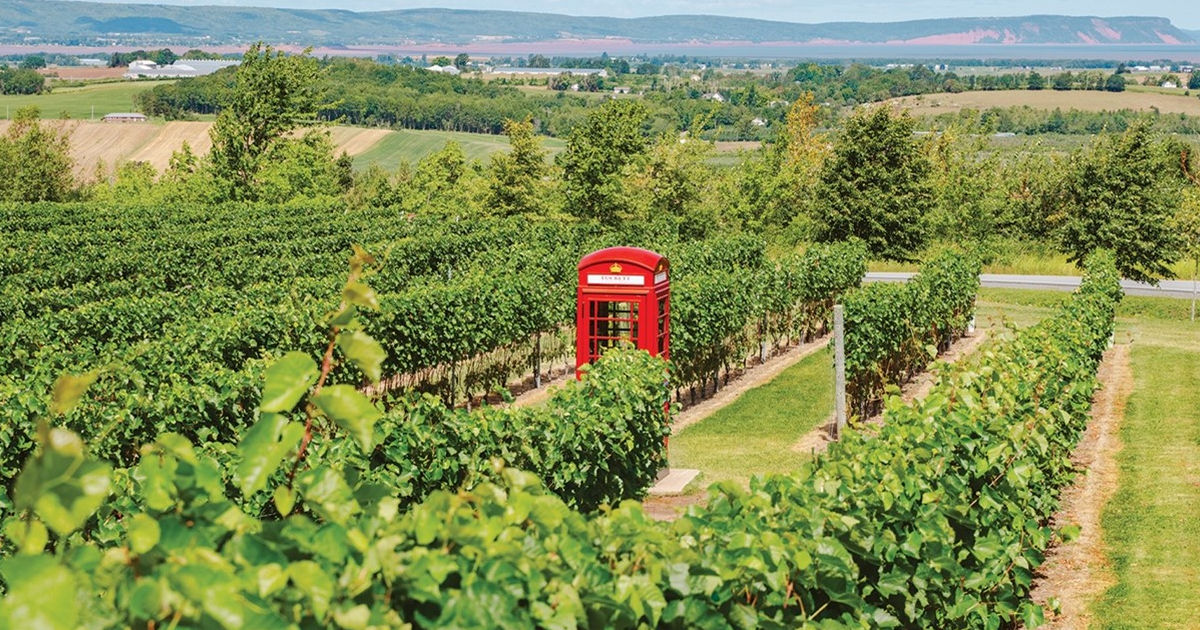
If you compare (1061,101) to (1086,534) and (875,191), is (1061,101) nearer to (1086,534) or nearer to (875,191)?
(875,191)

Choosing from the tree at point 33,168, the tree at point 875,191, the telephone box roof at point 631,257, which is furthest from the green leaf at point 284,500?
the tree at point 33,168

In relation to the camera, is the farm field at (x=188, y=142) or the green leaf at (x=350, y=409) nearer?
the green leaf at (x=350, y=409)

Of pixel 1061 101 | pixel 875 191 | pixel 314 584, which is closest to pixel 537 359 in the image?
pixel 314 584

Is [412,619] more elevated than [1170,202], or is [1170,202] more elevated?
[412,619]

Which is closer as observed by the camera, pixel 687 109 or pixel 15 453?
pixel 15 453

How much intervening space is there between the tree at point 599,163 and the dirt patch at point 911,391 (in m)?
21.8

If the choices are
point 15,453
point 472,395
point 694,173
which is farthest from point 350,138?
point 15,453

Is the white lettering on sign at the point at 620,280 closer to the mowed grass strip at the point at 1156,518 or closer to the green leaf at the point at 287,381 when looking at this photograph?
the mowed grass strip at the point at 1156,518

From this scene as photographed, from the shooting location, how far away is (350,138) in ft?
475

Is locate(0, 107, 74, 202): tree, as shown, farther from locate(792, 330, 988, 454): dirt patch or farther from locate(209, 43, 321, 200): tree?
locate(792, 330, 988, 454): dirt patch

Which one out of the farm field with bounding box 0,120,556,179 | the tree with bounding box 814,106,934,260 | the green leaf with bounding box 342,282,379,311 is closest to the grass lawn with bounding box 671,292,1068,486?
the green leaf with bounding box 342,282,379,311

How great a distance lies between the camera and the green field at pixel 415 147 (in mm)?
135500

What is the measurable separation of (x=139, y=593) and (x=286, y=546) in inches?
24.7

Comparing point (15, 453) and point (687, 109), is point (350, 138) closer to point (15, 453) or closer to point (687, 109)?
point (687, 109)
